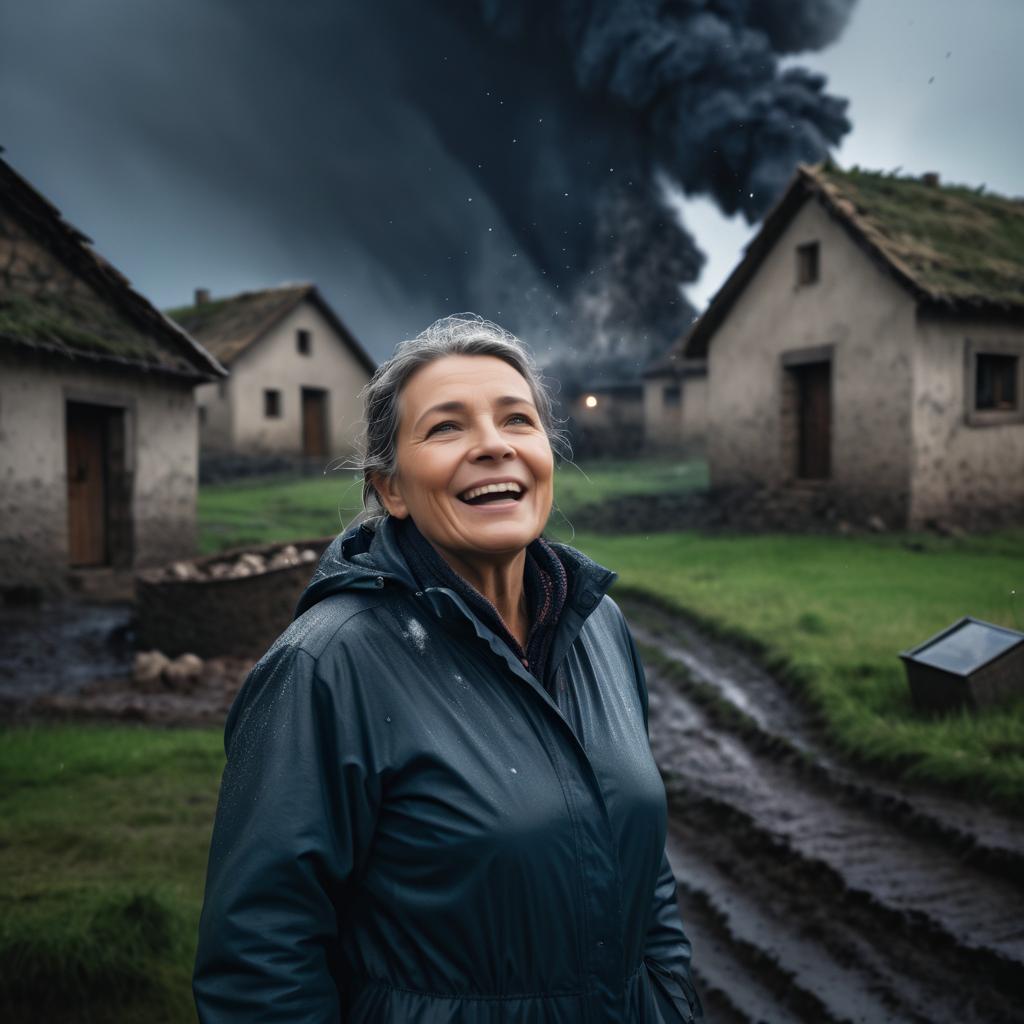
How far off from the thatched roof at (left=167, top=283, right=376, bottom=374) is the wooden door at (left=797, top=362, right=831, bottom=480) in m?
15.6

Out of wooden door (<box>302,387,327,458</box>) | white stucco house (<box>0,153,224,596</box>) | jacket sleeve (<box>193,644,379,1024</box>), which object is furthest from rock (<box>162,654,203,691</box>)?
wooden door (<box>302,387,327,458</box>)

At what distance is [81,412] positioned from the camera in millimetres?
12477

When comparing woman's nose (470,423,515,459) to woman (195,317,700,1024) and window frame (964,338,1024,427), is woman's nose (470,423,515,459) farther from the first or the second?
window frame (964,338,1024,427)

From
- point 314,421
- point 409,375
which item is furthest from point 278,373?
point 409,375

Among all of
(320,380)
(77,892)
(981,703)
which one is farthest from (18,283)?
(320,380)

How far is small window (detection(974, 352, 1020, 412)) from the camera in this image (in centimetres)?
1482

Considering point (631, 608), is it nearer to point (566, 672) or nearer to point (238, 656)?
point (238, 656)

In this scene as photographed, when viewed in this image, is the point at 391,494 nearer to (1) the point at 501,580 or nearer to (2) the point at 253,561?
(1) the point at 501,580

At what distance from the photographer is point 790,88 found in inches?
1382

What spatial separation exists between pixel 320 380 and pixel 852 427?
18.2 meters

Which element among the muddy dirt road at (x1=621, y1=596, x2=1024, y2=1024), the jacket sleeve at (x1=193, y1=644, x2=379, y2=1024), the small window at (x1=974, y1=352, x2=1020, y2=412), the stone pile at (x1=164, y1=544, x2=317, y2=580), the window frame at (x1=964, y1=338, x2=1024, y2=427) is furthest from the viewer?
the small window at (x1=974, y1=352, x2=1020, y2=412)

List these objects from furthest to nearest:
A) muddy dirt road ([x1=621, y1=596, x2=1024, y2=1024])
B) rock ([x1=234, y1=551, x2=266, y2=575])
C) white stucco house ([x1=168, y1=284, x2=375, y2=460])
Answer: white stucco house ([x1=168, y1=284, x2=375, y2=460]) < rock ([x1=234, y1=551, x2=266, y2=575]) < muddy dirt road ([x1=621, y1=596, x2=1024, y2=1024])

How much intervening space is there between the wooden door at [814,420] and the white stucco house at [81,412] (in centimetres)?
1000

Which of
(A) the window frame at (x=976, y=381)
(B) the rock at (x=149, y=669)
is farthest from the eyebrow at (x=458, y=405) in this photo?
(A) the window frame at (x=976, y=381)
